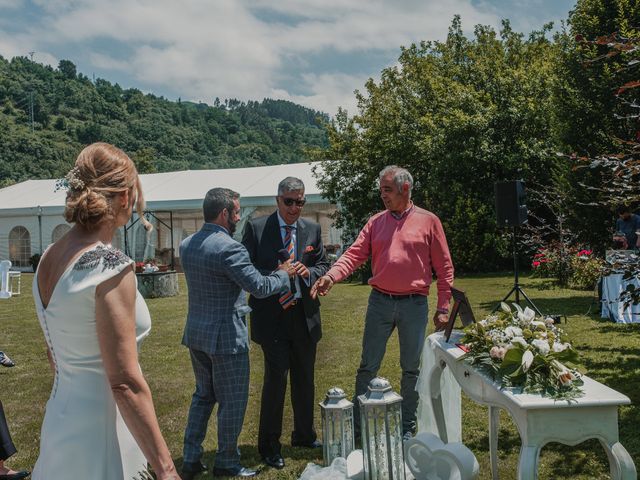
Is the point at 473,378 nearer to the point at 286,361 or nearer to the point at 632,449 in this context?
the point at 286,361

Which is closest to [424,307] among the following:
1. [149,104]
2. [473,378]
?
[473,378]

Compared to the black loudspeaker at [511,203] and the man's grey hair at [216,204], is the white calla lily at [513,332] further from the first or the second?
the black loudspeaker at [511,203]

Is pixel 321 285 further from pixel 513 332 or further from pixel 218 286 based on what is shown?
pixel 513 332

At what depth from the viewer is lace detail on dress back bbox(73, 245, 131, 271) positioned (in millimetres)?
1748

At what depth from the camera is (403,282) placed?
4.53 m

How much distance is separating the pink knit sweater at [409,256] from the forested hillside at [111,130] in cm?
4531

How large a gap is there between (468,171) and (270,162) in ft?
149

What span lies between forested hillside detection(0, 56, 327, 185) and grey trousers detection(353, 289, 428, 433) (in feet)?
149

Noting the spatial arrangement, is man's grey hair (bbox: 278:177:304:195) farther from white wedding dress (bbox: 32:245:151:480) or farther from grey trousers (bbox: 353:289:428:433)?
white wedding dress (bbox: 32:245:151:480)

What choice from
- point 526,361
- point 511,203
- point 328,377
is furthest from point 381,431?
point 511,203

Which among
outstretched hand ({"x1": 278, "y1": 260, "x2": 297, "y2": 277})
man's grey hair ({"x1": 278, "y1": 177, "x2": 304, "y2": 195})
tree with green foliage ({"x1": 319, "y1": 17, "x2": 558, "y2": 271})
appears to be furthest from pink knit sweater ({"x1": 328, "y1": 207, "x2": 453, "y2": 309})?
tree with green foliage ({"x1": 319, "y1": 17, "x2": 558, "y2": 271})

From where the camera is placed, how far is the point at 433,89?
22.2m

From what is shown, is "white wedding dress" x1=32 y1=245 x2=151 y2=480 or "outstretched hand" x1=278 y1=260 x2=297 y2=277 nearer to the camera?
→ "white wedding dress" x1=32 y1=245 x2=151 y2=480

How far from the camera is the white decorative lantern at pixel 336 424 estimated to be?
3.08m
